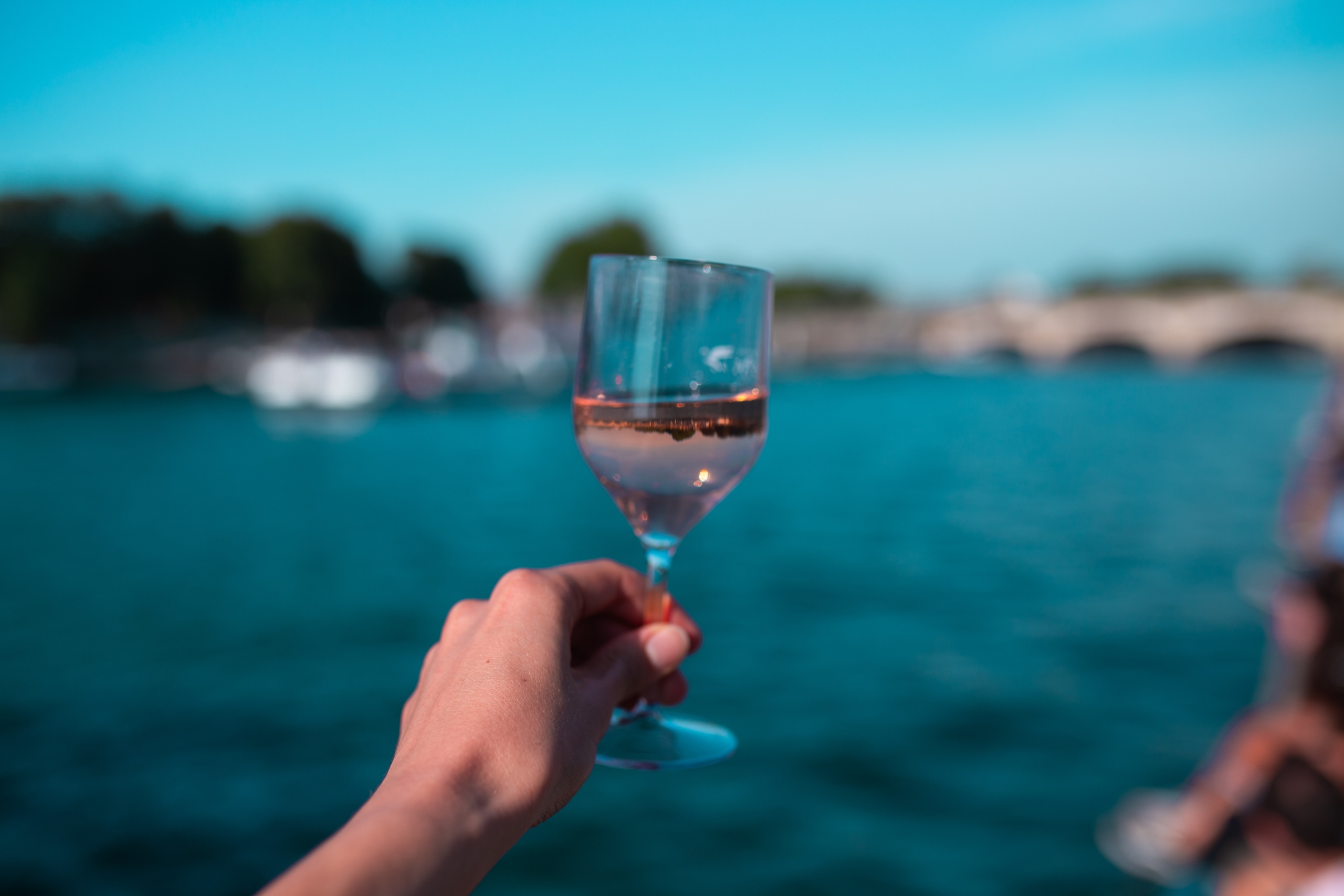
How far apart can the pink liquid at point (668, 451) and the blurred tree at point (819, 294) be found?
310 ft

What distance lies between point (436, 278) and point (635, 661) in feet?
224

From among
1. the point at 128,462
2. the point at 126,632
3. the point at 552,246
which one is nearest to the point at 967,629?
the point at 126,632

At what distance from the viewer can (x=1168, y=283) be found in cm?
10200

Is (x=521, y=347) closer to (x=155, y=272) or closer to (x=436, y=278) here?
(x=436, y=278)

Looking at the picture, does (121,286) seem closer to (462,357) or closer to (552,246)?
(462,357)

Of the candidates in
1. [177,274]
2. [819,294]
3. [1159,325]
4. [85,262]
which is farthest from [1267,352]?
[85,262]

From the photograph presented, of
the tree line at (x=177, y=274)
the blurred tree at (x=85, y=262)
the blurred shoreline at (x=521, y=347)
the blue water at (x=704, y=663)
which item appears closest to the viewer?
the blue water at (x=704, y=663)

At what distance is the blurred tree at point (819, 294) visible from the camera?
98750mm

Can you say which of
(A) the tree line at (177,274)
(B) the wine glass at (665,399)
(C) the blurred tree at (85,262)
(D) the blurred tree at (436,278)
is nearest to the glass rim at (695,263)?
(B) the wine glass at (665,399)

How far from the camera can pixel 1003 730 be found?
8633mm

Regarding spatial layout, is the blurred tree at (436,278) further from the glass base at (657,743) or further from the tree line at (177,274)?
the glass base at (657,743)

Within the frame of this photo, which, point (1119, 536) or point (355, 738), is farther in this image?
point (1119, 536)

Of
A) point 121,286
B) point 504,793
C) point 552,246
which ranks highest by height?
point 552,246

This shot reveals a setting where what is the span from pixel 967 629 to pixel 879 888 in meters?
5.70
